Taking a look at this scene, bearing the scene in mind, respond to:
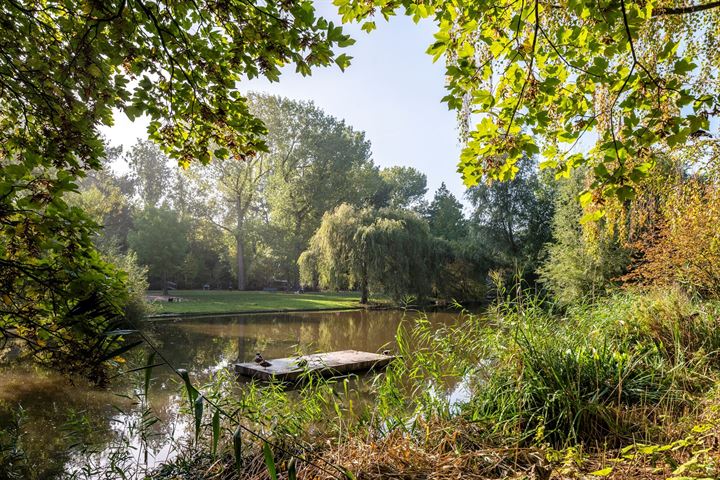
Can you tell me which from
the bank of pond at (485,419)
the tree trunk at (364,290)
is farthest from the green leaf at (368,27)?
the tree trunk at (364,290)

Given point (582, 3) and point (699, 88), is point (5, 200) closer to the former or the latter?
point (582, 3)

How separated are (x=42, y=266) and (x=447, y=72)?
2.42 m

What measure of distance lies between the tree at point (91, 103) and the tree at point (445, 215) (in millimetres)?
32332

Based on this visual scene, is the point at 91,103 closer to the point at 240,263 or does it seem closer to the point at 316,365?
the point at 316,365

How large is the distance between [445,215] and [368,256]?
20701 mm

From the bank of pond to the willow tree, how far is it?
1525cm

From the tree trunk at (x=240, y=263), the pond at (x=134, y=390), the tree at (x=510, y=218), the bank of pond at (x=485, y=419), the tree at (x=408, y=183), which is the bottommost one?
the pond at (x=134, y=390)

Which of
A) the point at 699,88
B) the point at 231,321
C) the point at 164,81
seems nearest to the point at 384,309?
the point at 231,321

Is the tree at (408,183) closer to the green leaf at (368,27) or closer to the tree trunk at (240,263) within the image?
the tree trunk at (240,263)

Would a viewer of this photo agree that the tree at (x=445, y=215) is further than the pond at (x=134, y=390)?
Yes

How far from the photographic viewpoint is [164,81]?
3311 mm

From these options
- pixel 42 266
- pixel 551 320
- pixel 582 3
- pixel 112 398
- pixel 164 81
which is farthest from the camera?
pixel 112 398

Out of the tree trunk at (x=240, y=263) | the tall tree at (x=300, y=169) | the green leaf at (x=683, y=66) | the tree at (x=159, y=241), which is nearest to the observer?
the green leaf at (x=683, y=66)

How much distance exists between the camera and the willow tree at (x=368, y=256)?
21375mm
